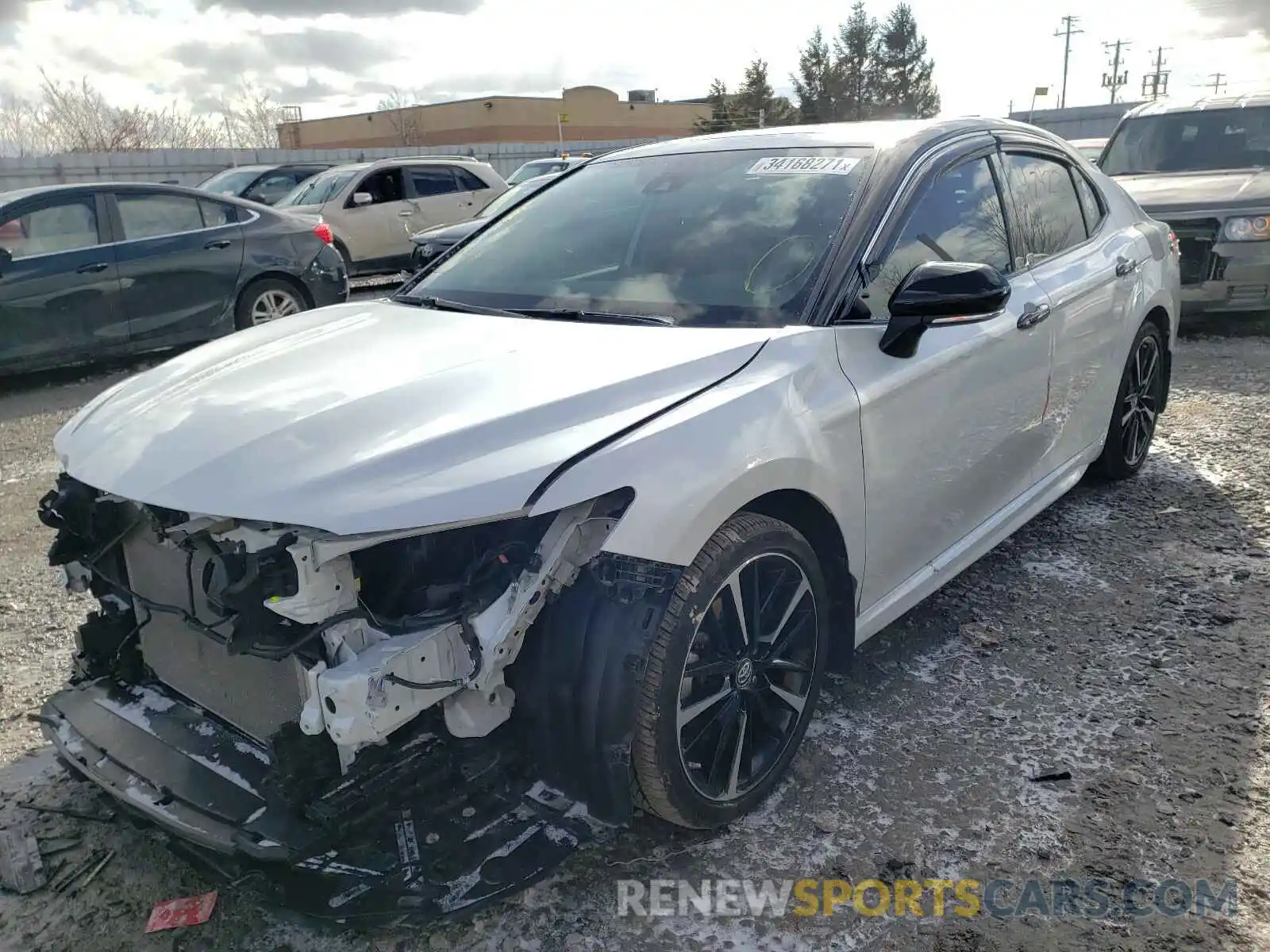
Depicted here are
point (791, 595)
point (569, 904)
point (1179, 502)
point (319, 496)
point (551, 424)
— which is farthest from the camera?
point (1179, 502)

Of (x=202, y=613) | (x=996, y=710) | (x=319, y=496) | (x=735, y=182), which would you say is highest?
(x=735, y=182)

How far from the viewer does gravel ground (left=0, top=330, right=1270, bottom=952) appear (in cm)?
220

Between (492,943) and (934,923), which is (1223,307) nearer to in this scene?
(934,923)

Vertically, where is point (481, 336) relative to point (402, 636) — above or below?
above

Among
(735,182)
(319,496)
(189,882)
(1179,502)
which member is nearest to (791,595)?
(319,496)

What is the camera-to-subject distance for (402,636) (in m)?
2.01

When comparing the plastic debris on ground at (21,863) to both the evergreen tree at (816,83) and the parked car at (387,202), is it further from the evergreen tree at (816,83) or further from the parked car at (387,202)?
the evergreen tree at (816,83)

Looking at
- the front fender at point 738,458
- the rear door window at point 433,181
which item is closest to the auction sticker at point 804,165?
the front fender at point 738,458

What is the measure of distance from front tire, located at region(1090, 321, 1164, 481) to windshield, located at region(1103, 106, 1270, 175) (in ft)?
15.5

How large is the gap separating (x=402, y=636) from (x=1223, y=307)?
7678 mm

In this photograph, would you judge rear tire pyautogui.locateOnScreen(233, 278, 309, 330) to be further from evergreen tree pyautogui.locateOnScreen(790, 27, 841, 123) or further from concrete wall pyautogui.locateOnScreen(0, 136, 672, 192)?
evergreen tree pyautogui.locateOnScreen(790, 27, 841, 123)

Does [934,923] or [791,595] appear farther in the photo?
[791,595]

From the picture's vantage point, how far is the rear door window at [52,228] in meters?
7.38

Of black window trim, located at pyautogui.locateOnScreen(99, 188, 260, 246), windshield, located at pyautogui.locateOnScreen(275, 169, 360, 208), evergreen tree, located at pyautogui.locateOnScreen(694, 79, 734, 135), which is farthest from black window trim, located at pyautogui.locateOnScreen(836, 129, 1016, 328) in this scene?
evergreen tree, located at pyautogui.locateOnScreen(694, 79, 734, 135)
